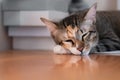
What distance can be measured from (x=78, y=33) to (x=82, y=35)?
0.06ft

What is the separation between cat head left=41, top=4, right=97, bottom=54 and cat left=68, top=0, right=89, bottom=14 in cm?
23

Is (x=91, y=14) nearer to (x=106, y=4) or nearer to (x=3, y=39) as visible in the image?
(x=106, y=4)

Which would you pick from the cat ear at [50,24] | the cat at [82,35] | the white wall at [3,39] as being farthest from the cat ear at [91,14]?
the white wall at [3,39]

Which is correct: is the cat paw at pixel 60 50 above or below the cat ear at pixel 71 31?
below

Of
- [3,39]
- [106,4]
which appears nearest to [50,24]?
[3,39]

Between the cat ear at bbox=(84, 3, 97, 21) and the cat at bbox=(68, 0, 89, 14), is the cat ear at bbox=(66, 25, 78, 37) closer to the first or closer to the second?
the cat ear at bbox=(84, 3, 97, 21)

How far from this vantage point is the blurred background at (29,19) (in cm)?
121

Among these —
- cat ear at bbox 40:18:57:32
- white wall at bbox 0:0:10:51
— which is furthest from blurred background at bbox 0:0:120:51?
cat ear at bbox 40:18:57:32

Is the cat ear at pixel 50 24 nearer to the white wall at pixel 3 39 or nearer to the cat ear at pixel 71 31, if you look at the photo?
the cat ear at pixel 71 31

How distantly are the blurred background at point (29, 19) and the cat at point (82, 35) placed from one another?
5.4 inches

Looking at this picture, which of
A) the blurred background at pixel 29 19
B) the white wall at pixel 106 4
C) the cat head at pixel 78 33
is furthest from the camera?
the white wall at pixel 106 4

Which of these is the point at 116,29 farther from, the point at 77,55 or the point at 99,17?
the point at 77,55

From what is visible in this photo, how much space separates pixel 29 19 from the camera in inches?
48.5

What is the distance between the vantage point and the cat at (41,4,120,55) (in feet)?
3.28
